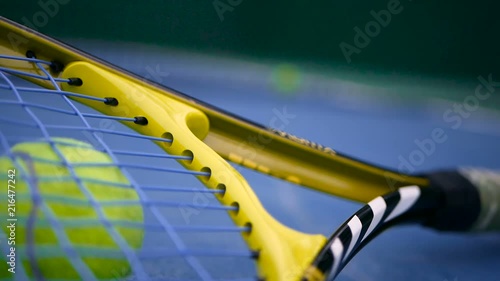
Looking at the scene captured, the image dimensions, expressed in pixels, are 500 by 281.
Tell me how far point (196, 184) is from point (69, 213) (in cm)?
71

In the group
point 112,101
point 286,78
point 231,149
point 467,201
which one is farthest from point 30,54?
point 286,78

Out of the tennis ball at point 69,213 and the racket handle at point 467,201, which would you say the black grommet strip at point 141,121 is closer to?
the tennis ball at point 69,213

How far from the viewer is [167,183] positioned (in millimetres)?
1460

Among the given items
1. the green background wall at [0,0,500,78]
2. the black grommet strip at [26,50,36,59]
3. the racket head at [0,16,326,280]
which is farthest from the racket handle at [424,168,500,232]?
the green background wall at [0,0,500,78]

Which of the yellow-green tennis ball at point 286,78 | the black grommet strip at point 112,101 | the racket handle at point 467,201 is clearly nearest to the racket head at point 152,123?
the black grommet strip at point 112,101

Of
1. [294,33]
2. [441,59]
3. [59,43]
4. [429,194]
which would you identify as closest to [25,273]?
[59,43]

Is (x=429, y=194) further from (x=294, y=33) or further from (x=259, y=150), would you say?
(x=294, y=33)

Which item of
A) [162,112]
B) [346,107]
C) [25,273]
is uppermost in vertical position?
[162,112]

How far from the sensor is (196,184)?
1514mm

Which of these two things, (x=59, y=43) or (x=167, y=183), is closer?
(x=59, y=43)

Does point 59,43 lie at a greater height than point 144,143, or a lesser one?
greater

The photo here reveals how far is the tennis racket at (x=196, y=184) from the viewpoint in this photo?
71 centimetres

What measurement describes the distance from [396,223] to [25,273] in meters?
0.64

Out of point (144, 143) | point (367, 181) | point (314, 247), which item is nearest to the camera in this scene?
point (314, 247)
